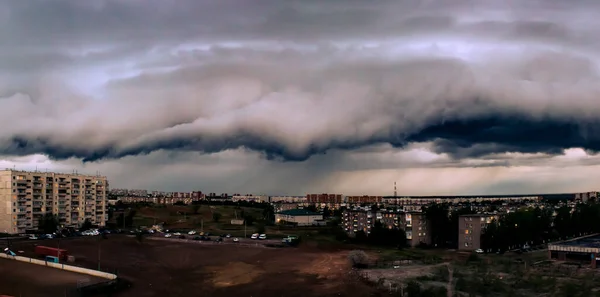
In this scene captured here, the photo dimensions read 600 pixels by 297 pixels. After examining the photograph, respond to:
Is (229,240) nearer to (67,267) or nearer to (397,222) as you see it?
(397,222)

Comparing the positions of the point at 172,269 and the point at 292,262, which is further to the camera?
the point at 292,262

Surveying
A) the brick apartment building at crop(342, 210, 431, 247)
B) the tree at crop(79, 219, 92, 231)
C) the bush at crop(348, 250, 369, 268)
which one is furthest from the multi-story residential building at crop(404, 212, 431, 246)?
the tree at crop(79, 219, 92, 231)

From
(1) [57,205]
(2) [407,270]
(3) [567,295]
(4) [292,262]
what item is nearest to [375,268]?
(2) [407,270]

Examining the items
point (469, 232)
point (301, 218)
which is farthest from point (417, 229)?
point (301, 218)

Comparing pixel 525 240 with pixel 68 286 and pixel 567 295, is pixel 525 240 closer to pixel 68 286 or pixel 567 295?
pixel 567 295

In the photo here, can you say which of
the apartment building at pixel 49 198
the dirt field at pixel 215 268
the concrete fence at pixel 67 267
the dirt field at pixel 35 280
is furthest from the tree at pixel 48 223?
the dirt field at pixel 35 280
